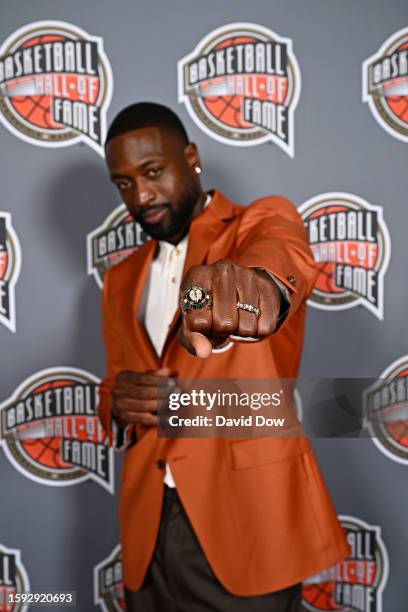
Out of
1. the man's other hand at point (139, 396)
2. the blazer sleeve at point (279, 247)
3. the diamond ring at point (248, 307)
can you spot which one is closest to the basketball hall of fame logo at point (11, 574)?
the man's other hand at point (139, 396)

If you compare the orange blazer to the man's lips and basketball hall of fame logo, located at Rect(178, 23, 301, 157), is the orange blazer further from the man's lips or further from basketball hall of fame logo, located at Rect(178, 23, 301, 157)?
basketball hall of fame logo, located at Rect(178, 23, 301, 157)

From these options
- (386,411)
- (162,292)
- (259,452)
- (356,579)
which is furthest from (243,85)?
(356,579)

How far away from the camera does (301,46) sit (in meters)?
1.63

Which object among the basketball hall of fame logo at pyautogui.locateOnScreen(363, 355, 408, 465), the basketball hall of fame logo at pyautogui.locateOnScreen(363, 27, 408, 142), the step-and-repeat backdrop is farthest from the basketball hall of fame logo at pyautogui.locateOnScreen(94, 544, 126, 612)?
the basketball hall of fame logo at pyautogui.locateOnScreen(363, 27, 408, 142)

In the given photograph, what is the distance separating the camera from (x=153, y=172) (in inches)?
44.9

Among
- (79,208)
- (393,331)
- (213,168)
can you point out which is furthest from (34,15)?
(393,331)

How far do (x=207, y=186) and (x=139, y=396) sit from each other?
793mm

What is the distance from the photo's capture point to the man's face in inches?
44.3

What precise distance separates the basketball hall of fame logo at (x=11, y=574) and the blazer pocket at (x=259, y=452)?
100 cm

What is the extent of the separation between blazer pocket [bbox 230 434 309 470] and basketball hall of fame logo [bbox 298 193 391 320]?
678mm

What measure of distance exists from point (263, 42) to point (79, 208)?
2.29 ft

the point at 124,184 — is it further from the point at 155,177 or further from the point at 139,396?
the point at 139,396

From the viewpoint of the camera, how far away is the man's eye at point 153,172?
114cm

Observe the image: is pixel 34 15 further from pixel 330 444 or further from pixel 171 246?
pixel 330 444
